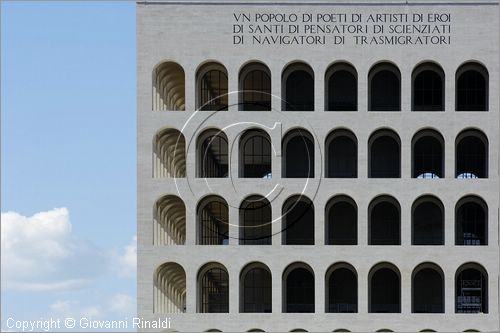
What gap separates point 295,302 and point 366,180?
8687mm

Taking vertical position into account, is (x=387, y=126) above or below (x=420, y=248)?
above

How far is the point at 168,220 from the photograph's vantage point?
75.3 metres

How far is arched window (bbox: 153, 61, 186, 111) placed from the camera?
242 feet

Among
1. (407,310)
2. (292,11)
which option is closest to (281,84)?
(292,11)

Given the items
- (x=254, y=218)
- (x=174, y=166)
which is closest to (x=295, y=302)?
(x=254, y=218)

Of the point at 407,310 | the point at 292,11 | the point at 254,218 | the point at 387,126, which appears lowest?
the point at 407,310

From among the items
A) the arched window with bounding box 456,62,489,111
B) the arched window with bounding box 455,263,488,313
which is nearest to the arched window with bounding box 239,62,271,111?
the arched window with bounding box 456,62,489,111

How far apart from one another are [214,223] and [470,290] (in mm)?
15787

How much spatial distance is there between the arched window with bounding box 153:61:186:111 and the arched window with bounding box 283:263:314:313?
41.8ft

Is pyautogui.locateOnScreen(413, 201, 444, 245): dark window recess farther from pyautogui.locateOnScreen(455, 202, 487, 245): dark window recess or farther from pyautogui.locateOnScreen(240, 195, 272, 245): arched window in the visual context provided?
pyautogui.locateOnScreen(240, 195, 272, 245): arched window

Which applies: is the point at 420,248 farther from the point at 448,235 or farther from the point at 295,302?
the point at 295,302

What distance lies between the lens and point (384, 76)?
76.3 meters

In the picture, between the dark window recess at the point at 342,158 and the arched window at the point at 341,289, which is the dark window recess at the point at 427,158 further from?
the arched window at the point at 341,289

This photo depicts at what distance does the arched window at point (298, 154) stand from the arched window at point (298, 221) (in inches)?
68.6
